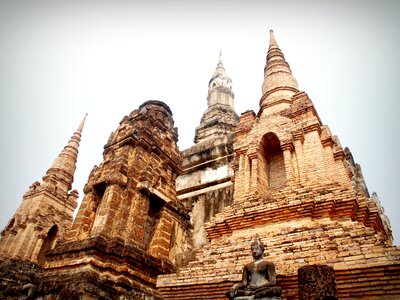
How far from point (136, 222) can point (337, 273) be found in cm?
402

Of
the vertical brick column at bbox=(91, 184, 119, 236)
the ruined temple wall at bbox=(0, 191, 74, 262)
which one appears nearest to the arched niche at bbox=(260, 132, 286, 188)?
the vertical brick column at bbox=(91, 184, 119, 236)

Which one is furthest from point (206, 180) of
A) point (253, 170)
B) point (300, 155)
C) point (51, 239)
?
point (51, 239)

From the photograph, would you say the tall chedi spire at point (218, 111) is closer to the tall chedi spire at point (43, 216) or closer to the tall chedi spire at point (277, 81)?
the tall chedi spire at point (277, 81)

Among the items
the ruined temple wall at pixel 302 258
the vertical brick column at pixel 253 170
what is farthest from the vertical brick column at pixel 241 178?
the ruined temple wall at pixel 302 258

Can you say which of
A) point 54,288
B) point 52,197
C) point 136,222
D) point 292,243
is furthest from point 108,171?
point 52,197

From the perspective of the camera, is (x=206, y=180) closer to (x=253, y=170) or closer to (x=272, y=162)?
(x=272, y=162)

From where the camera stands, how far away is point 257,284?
15.5 feet

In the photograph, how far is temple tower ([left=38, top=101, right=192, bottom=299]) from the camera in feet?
19.1

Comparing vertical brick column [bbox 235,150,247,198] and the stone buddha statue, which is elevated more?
vertical brick column [bbox 235,150,247,198]

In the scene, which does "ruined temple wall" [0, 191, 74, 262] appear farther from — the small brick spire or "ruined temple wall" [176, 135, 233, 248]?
"ruined temple wall" [176, 135, 233, 248]

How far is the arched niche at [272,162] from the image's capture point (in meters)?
9.11

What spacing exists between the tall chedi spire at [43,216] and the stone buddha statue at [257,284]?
12283 mm

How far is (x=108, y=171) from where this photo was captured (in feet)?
25.0

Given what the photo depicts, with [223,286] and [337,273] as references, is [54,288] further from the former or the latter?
[337,273]
